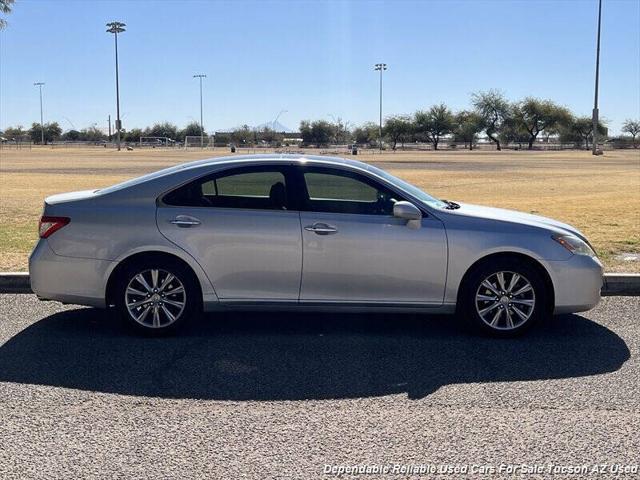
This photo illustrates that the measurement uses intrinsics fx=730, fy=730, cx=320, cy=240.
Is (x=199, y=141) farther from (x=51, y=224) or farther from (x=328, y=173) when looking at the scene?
(x=328, y=173)

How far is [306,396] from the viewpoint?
4969 mm

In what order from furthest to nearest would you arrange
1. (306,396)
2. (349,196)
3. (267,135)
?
(267,135), (349,196), (306,396)

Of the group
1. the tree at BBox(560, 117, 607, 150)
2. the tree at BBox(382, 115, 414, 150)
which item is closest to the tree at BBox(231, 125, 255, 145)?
the tree at BBox(382, 115, 414, 150)

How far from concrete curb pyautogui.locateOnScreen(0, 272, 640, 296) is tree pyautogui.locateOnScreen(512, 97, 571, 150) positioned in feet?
408

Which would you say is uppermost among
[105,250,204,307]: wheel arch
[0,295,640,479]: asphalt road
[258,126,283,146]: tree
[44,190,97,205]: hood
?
[258,126,283,146]: tree

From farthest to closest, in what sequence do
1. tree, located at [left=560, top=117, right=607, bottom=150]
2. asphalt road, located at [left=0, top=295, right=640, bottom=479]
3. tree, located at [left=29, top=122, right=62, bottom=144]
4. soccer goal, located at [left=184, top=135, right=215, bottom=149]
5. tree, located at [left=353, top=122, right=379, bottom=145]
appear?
tree, located at [left=29, top=122, right=62, bottom=144] < tree, located at [left=353, top=122, right=379, bottom=145] < tree, located at [left=560, top=117, right=607, bottom=150] < soccer goal, located at [left=184, top=135, right=215, bottom=149] < asphalt road, located at [left=0, top=295, right=640, bottom=479]

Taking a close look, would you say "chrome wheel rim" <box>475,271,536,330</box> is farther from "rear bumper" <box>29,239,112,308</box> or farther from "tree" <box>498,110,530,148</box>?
"tree" <box>498,110,530,148</box>

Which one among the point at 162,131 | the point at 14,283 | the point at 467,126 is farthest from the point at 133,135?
the point at 14,283

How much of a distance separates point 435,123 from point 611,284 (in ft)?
437

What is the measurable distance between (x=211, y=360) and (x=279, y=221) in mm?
1314

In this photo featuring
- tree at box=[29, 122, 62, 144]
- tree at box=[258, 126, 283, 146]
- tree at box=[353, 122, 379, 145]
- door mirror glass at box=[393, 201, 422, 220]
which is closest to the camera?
door mirror glass at box=[393, 201, 422, 220]

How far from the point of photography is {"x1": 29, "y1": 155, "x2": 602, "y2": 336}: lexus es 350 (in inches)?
243

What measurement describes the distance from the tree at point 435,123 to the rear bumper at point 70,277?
436 ft

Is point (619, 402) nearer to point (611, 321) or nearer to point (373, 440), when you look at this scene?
point (373, 440)
